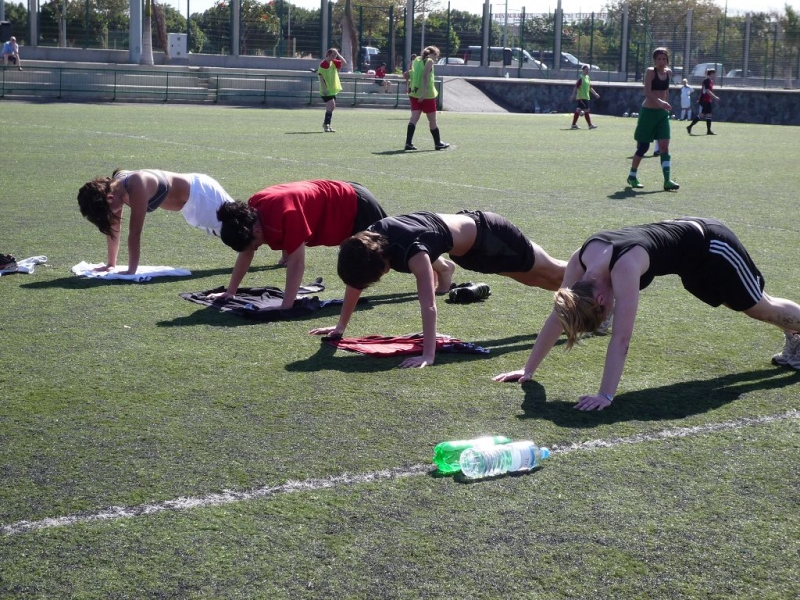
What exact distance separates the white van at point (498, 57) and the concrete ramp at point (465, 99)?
1384 centimetres

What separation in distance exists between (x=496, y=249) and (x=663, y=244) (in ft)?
4.12

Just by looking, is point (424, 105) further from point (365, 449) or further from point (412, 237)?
point (365, 449)

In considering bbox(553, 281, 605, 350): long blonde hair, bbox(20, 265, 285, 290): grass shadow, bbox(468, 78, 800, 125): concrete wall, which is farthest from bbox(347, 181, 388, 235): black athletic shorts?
bbox(468, 78, 800, 125): concrete wall

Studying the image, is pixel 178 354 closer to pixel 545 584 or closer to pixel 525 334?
pixel 525 334

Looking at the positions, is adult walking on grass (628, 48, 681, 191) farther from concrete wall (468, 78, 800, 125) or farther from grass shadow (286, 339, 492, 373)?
concrete wall (468, 78, 800, 125)

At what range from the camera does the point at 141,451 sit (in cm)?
425

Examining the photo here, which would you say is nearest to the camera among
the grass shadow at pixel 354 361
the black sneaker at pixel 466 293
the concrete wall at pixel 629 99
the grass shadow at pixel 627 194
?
the grass shadow at pixel 354 361

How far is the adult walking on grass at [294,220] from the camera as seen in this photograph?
21.3ft

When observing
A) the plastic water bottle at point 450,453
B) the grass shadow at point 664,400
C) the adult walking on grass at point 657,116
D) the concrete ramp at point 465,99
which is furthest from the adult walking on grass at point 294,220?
the concrete ramp at point 465,99

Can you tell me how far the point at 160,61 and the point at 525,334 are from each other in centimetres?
4714

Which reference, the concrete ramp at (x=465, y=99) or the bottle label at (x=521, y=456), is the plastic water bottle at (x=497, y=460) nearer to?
the bottle label at (x=521, y=456)

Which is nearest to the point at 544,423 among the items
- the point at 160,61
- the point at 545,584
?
the point at 545,584

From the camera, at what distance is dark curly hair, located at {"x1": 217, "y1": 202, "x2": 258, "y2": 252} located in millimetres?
6445

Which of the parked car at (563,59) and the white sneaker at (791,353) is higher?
the parked car at (563,59)
